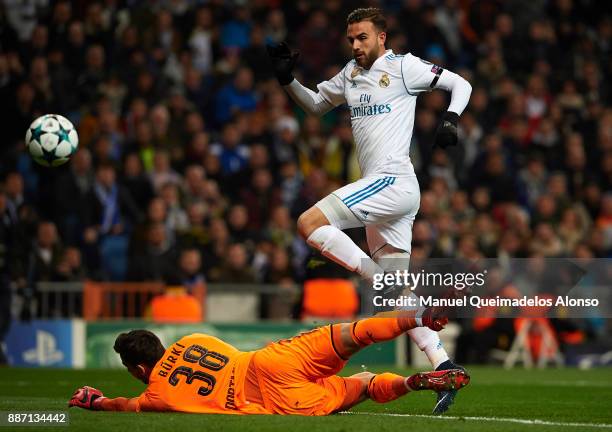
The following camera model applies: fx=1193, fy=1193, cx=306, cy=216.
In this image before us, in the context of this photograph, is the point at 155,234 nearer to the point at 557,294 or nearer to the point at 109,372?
the point at 109,372

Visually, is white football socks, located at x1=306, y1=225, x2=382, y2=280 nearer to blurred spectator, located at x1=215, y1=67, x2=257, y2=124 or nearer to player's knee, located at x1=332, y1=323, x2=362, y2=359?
player's knee, located at x1=332, y1=323, x2=362, y2=359

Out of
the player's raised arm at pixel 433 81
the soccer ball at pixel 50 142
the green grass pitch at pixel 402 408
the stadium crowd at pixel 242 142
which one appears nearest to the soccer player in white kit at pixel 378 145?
the player's raised arm at pixel 433 81

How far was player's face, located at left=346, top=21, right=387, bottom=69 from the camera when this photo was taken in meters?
9.10

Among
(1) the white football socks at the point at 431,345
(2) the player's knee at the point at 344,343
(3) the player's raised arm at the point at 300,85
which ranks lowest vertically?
(1) the white football socks at the point at 431,345

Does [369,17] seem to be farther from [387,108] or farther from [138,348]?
[138,348]

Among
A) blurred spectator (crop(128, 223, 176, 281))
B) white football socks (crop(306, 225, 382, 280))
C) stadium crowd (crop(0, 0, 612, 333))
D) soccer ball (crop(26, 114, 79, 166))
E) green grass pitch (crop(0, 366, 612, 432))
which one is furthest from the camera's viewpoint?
stadium crowd (crop(0, 0, 612, 333))

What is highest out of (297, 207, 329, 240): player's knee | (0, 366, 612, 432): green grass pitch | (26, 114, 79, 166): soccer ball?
(26, 114, 79, 166): soccer ball

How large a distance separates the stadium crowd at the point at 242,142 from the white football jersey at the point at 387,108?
7198mm

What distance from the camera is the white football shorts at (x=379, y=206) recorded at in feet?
28.6

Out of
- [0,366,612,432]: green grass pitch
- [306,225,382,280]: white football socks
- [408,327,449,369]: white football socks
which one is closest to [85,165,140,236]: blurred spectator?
[0,366,612,432]: green grass pitch

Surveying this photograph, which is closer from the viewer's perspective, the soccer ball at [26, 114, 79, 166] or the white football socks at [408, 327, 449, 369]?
the white football socks at [408, 327, 449, 369]

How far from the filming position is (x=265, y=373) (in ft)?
25.5

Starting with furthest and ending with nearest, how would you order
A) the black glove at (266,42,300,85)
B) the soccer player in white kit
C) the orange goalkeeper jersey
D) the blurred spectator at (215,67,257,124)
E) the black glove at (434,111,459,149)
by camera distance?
the blurred spectator at (215,67,257,124)
the black glove at (266,42,300,85)
the soccer player in white kit
the black glove at (434,111,459,149)
the orange goalkeeper jersey

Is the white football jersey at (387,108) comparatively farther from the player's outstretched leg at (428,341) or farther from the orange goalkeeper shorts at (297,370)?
the orange goalkeeper shorts at (297,370)
